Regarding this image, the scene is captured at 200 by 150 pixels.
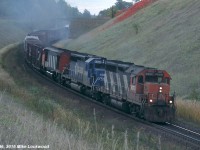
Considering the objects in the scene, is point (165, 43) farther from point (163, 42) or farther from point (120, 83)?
point (120, 83)

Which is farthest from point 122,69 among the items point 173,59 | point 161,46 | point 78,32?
point 78,32

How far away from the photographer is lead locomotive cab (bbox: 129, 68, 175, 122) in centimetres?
2611

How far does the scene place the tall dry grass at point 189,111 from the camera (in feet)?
88.4

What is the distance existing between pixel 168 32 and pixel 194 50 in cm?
1273

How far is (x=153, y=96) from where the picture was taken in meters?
26.4

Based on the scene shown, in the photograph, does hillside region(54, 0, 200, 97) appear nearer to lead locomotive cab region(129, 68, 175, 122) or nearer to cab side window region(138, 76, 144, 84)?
lead locomotive cab region(129, 68, 175, 122)

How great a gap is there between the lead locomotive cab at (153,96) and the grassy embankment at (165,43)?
1904 millimetres

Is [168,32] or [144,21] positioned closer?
[168,32]

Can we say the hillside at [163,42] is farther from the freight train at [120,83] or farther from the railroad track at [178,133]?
the railroad track at [178,133]

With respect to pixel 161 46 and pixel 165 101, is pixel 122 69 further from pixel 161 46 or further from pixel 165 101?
pixel 161 46

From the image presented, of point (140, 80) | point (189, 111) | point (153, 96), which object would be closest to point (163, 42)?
point (189, 111)

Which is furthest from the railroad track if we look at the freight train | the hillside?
the hillside

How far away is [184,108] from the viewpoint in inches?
1120

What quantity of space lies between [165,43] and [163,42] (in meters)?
1.18
